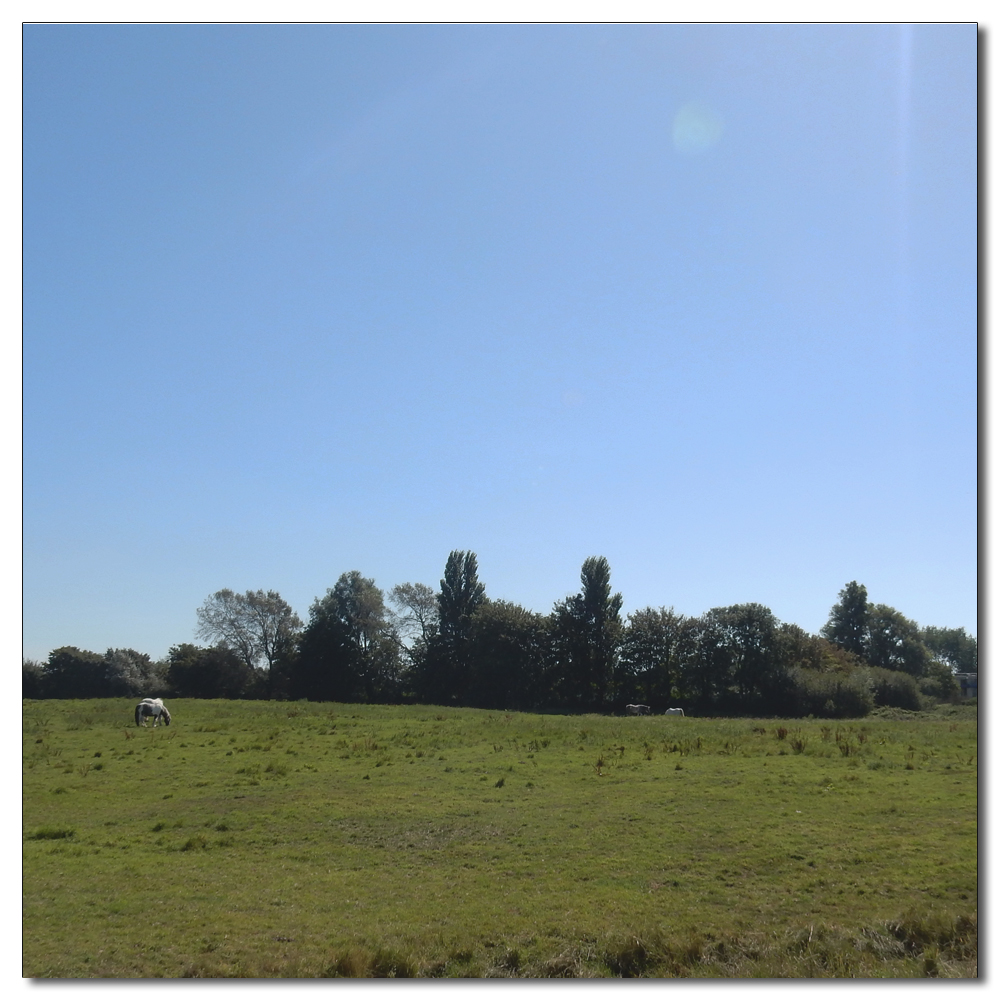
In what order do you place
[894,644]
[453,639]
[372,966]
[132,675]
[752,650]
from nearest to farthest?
[372,966] < [132,675] < [752,650] < [894,644] < [453,639]

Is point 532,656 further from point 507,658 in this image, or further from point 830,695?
point 830,695

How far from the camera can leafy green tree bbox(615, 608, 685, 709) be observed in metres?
63.9

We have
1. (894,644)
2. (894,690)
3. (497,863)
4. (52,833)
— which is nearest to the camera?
(497,863)

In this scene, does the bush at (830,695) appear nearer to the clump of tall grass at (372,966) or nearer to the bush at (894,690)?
the bush at (894,690)

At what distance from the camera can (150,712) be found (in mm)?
32094

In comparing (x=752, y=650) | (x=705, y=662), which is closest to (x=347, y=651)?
(x=705, y=662)

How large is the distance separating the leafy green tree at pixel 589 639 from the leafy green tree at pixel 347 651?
16633 mm

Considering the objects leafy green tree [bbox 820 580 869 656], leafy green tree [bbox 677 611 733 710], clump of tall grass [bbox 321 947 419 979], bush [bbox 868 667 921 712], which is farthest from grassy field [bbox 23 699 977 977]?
leafy green tree [bbox 820 580 869 656]

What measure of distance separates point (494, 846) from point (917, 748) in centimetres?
1817

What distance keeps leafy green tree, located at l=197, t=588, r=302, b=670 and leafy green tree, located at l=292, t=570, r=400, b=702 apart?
2.76 m

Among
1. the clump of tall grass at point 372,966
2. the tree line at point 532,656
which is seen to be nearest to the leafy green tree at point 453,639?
the tree line at point 532,656

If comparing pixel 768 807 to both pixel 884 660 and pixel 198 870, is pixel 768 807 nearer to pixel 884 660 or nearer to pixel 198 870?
pixel 198 870

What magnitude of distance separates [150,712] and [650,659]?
44.5 metres
